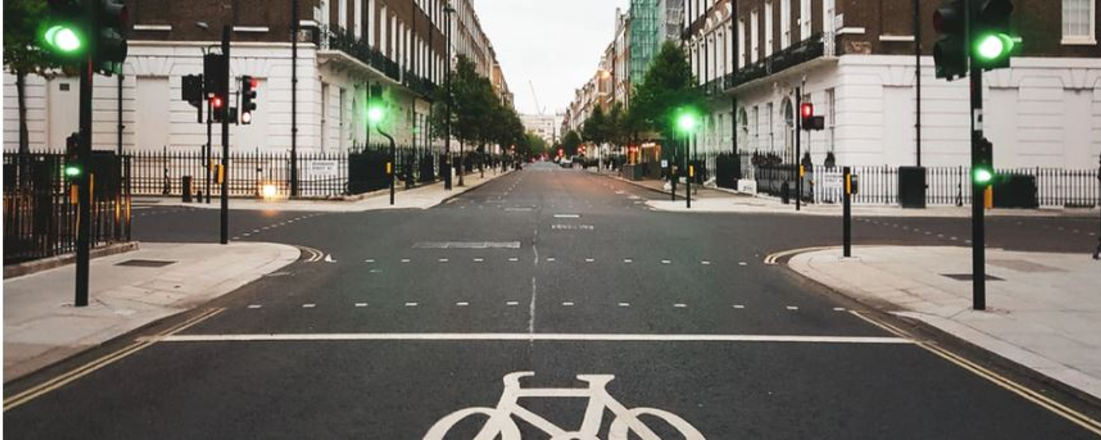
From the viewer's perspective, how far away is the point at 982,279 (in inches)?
392

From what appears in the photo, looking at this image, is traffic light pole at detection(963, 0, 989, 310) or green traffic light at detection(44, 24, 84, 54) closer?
green traffic light at detection(44, 24, 84, 54)

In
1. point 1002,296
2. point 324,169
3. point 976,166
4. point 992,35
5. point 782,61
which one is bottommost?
point 1002,296

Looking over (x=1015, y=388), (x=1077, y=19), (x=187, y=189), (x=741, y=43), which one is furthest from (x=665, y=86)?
(x=1015, y=388)

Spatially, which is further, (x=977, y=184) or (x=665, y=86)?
(x=665, y=86)

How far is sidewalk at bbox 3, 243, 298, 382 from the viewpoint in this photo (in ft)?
26.2

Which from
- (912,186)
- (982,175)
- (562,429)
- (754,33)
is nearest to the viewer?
(562,429)

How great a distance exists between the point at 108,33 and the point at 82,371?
14.4 ft

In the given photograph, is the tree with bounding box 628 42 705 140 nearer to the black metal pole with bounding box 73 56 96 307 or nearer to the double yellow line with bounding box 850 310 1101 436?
the black metal pole with bounding box 73 56 96 307

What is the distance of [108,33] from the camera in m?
9.87

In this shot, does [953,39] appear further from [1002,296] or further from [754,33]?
[754,33]

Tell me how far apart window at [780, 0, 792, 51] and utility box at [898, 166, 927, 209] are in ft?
36.1

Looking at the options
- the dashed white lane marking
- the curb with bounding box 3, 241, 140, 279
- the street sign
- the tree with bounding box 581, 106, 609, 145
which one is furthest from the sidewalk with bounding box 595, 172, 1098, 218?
the tree with bounding box 581, 106, 609, 145

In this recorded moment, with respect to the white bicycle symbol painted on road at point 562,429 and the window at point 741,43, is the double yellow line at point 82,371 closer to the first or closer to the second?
the white bicycle symbol painted on road at point 562,429

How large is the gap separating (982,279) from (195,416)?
821cm
